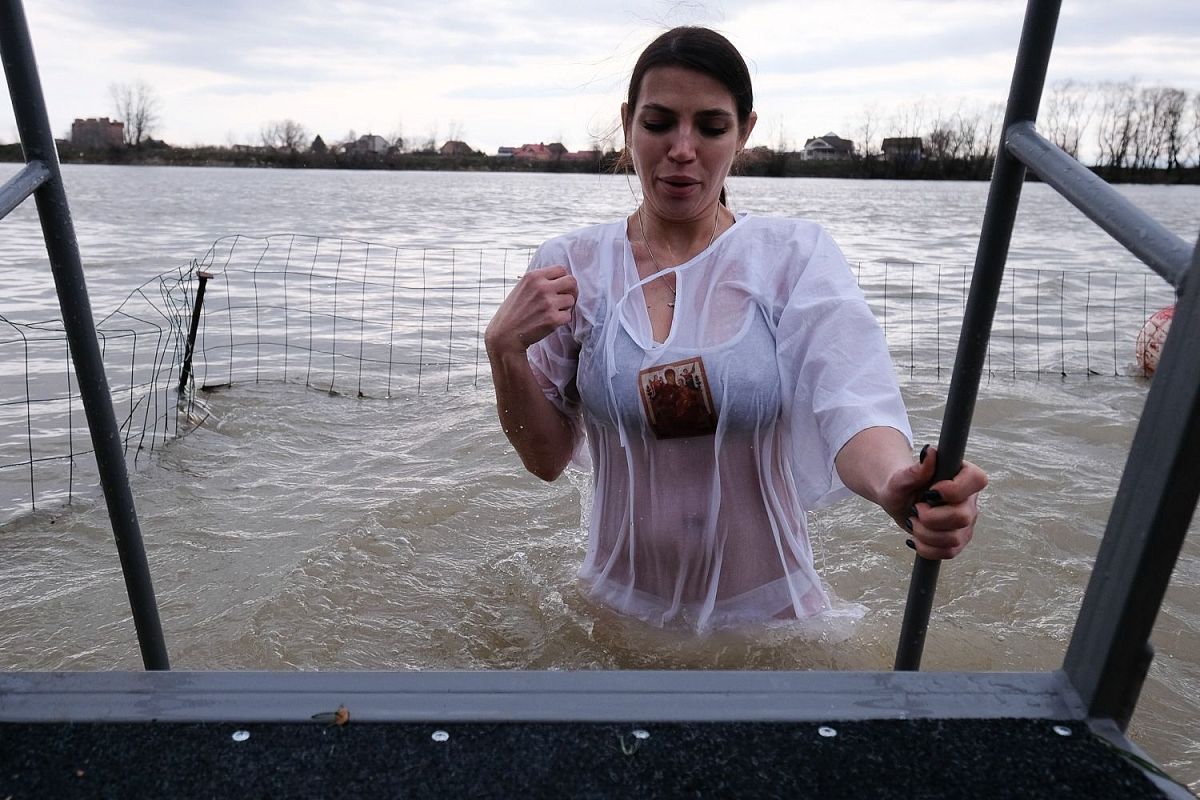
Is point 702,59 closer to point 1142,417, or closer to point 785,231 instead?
point 785,231

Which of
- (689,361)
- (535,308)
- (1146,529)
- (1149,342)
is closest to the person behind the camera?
(1146,529)

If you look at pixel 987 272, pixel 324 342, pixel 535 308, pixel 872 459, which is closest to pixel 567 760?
pixel 987 272

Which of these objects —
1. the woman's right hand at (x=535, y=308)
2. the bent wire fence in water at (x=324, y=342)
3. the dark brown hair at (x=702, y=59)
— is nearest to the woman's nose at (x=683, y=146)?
the dark brown hair at (x=702, y=59)

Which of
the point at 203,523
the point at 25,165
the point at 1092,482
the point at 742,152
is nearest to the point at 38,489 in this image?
the point at 203,523

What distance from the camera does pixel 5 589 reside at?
4.45 meters

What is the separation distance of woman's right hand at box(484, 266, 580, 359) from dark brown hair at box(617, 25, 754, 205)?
2.15ft

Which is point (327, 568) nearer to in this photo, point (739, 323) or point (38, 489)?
point (38, 489)

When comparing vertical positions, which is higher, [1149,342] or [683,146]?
[683,146]

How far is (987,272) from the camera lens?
1.26m

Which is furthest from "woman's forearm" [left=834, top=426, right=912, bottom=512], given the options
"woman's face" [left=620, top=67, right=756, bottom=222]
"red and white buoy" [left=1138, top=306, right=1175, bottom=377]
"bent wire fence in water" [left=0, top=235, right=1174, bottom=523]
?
"red and white buoy" [left=1138, top=306, right=1175, bottom=377]

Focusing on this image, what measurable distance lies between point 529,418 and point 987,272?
1.56 m

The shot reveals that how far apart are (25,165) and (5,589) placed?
387 cm

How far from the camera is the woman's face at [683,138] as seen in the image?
98.4 inches

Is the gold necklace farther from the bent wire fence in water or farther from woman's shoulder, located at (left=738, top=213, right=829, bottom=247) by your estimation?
the bent wire fence in water
